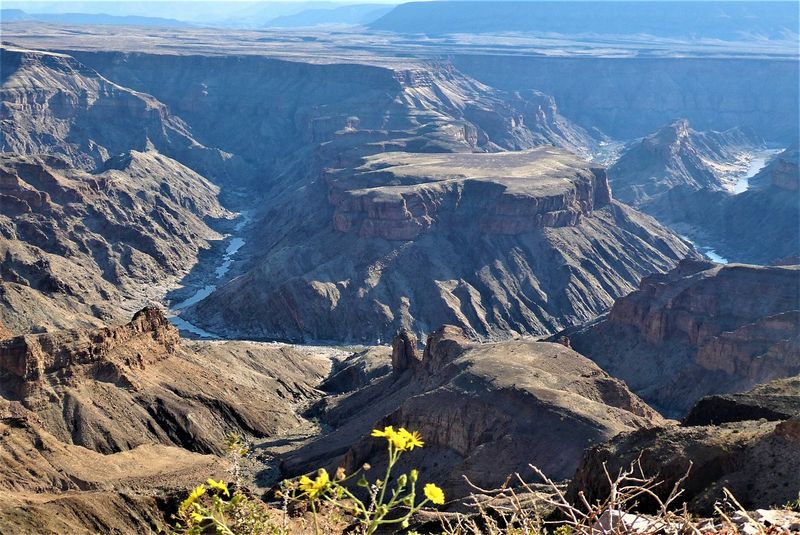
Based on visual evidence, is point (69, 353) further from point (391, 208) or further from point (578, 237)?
point (578, 237)

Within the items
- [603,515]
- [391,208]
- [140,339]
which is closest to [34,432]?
[140,339]

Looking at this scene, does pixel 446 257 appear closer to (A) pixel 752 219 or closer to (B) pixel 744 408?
(A) pixel 752 219

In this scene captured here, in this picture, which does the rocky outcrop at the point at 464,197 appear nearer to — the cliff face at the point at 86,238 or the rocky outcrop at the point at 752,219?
the cliff face at the point at 86,238

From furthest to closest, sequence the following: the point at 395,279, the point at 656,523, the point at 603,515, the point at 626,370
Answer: the point at 395,279 < the point at 626,370 < the point at 603,515 < the point at 656,523

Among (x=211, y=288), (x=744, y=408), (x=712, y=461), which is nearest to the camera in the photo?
(x=712, y=461)

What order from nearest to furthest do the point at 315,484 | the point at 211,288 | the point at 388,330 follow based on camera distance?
the point at 315,484 → the point at 388,330 → the point at 211,288

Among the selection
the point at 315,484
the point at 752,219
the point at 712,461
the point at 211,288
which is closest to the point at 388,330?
the point at 211,288
